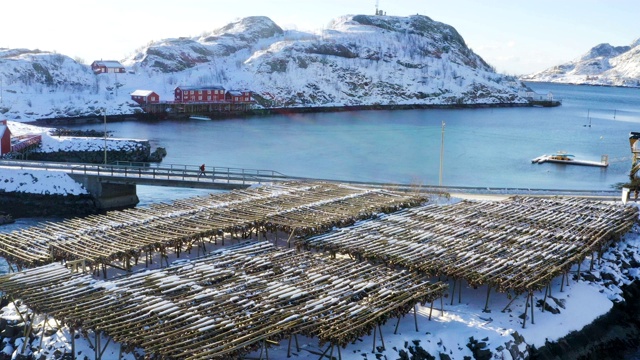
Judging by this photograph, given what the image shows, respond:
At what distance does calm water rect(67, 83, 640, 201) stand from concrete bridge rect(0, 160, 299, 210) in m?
3.30

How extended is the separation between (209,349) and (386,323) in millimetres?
6031

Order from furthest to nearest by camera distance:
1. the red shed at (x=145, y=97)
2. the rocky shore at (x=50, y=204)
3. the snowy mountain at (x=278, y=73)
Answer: the snowy mountain at (x=278, y=73), the red shed at (x=145, y=97), the rocky shore at (x=50, y=204)

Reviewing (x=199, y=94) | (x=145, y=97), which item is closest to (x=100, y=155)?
(x=145, y=97)

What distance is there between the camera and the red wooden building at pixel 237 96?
121438 mm

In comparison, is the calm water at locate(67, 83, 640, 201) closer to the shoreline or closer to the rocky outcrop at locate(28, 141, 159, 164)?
the rocky outcrop at locate(28, 141, 159, 164)

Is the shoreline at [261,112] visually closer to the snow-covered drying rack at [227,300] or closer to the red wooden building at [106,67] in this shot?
the red wooden building at [106,67]

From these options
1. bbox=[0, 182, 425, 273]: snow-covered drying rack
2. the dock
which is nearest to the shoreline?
the dock

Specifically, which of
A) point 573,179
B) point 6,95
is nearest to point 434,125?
point 573,179

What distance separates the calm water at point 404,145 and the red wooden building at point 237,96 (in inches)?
364

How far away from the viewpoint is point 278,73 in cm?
14312

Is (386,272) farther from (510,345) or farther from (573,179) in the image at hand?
(573,179)

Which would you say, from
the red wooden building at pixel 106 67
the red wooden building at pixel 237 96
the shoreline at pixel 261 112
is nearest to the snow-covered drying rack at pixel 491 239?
the shoreline at pixel 261 112

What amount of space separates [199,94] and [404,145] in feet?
163

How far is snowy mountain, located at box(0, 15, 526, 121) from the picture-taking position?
366 feet
